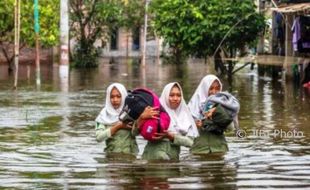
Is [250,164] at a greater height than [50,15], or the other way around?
[50,15]

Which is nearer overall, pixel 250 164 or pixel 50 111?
pixel 250 164

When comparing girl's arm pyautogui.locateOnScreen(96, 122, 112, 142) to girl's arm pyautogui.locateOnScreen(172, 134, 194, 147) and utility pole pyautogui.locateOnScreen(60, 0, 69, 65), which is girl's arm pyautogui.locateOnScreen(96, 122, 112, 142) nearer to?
girl's arm pyautogui.locateOnScreen(172, 134, 194, 147)

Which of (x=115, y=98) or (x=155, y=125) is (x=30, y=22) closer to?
(x=115, y=98)

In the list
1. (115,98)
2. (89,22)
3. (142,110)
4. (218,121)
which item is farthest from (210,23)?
(89,22)

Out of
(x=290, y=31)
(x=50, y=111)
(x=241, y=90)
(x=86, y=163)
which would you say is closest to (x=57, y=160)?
(x=86, y=163)

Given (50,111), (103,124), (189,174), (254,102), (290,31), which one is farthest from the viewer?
(290,31)

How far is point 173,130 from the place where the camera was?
32.0 ft

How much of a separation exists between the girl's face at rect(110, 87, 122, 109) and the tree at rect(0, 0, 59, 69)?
2957 cm

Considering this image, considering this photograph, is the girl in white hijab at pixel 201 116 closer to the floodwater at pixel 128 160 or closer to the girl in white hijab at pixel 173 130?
the floodwater at pixel 128 160

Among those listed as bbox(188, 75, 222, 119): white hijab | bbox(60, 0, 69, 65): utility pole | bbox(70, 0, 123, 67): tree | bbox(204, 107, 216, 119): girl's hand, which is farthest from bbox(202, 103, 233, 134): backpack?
bbox(70, 0, 123, 67): tree

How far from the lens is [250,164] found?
1045 centimetres

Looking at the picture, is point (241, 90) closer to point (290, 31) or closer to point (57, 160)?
point (290, 31)

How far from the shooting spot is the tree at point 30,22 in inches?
1565

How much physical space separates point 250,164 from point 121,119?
1.74 metres
